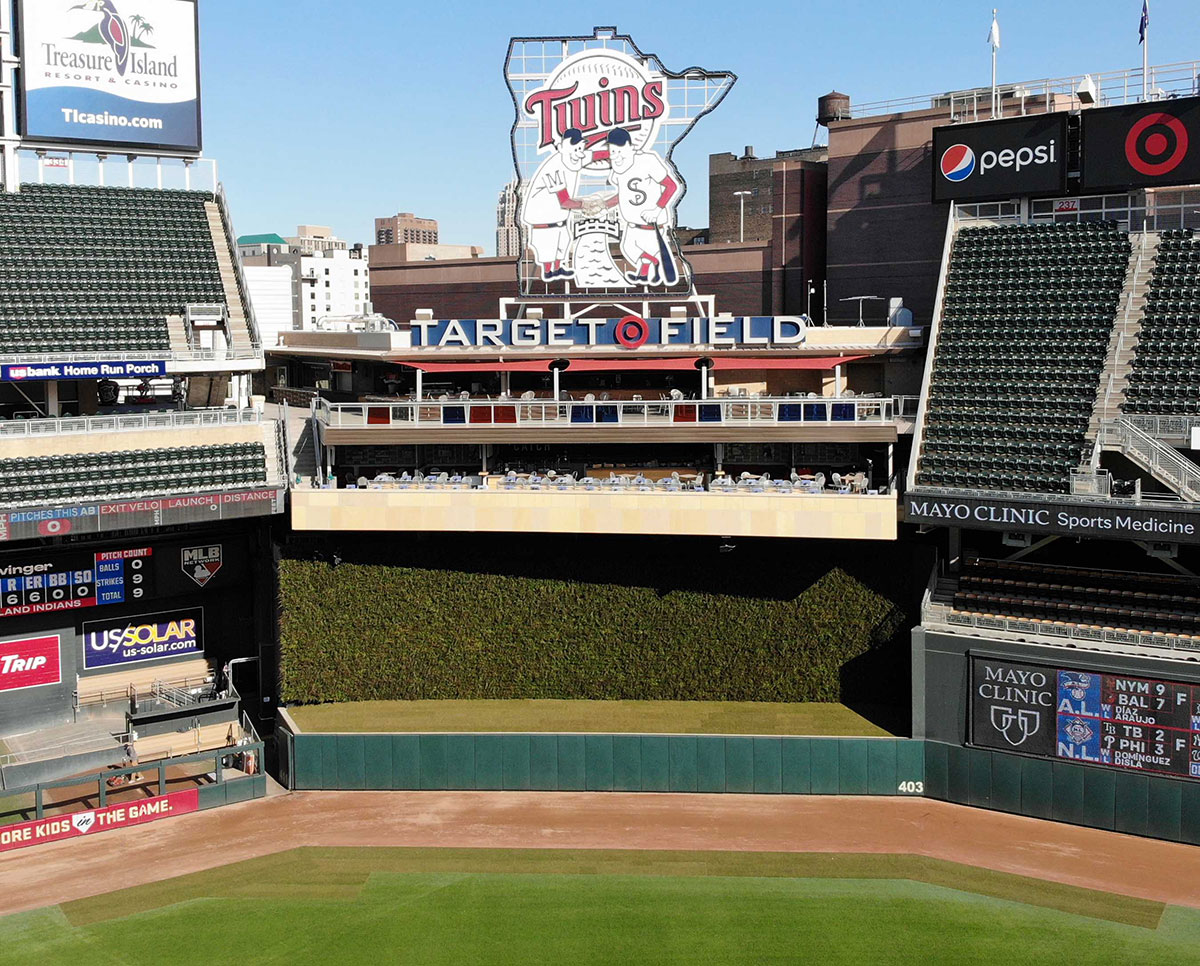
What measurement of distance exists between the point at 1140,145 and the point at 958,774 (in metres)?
20.2

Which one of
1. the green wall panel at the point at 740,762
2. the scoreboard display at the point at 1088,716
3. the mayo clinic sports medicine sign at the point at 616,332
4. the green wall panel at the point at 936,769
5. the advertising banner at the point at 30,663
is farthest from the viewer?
the mayo clinic sports medicine sign at the point at 616,332

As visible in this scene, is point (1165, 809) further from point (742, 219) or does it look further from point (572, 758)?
point (742, 219)

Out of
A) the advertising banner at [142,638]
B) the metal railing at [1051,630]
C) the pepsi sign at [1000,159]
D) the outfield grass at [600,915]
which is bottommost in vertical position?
the outfield grass at [600,915]

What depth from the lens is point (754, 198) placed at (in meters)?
69.1

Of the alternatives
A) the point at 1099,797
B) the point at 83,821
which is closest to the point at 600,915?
the point at 1099,797

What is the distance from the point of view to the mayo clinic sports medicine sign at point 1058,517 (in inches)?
1184

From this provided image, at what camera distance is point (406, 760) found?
3372cm

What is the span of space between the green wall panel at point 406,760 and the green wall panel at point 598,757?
4.31m

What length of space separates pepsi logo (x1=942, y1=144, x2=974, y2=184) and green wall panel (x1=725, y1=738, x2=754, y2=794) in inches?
788

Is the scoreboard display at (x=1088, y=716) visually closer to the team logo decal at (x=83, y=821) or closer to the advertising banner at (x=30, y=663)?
the team logo decal at (x=83, y=821)

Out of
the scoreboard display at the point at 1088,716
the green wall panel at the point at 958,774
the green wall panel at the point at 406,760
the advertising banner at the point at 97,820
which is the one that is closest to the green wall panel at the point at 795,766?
the green wall panel at the point at 958,774

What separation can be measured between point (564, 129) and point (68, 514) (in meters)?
19.4

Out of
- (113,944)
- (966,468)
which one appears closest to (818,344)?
(966,468)

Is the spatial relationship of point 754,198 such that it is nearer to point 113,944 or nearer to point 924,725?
point 924,725
